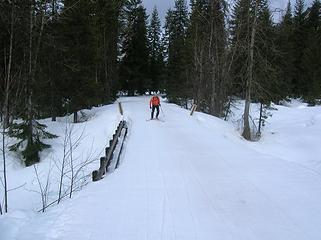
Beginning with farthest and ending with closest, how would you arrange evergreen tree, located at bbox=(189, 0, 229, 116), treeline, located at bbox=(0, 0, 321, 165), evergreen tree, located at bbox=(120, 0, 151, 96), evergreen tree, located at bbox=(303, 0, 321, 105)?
evergreen tree, located at bbox=(120, 0, 151, 96) < evergreen tree, located at bbox=(303, 0, 321, 105) < evergreen tree, located at bbox=(189, 0, 229, 116) < treeline, located at bbox=(0, 0, 321, 165)

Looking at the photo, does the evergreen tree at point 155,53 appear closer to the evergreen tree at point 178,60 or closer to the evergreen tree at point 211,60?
the evergreen tree at point 178,60

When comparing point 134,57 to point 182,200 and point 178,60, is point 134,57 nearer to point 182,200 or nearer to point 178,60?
point 178,60

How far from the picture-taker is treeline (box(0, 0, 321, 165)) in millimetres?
20953

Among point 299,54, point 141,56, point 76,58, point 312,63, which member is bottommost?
point 76,58

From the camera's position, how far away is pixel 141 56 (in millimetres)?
62969

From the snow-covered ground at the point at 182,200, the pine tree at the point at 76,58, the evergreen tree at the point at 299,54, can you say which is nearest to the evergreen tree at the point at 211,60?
the pine tree at the point at 76,58

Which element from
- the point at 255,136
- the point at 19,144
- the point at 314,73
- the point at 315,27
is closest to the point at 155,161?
the point at 19,144

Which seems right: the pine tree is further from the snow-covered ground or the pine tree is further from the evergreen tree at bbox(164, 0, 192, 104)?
the evergreen tree at bbox(164, 0, 192, 104)

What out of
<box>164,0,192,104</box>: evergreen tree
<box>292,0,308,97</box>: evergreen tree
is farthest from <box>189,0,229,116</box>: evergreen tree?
<box>292,0,308,97</box>: evergreen tree

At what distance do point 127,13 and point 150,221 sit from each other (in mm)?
60919

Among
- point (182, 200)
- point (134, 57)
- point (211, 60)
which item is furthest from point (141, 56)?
point (182, 200)

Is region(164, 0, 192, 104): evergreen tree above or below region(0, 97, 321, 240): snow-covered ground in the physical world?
above

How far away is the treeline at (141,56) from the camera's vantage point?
20953 millimetres

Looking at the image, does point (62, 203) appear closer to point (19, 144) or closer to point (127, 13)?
point (19, 144)
